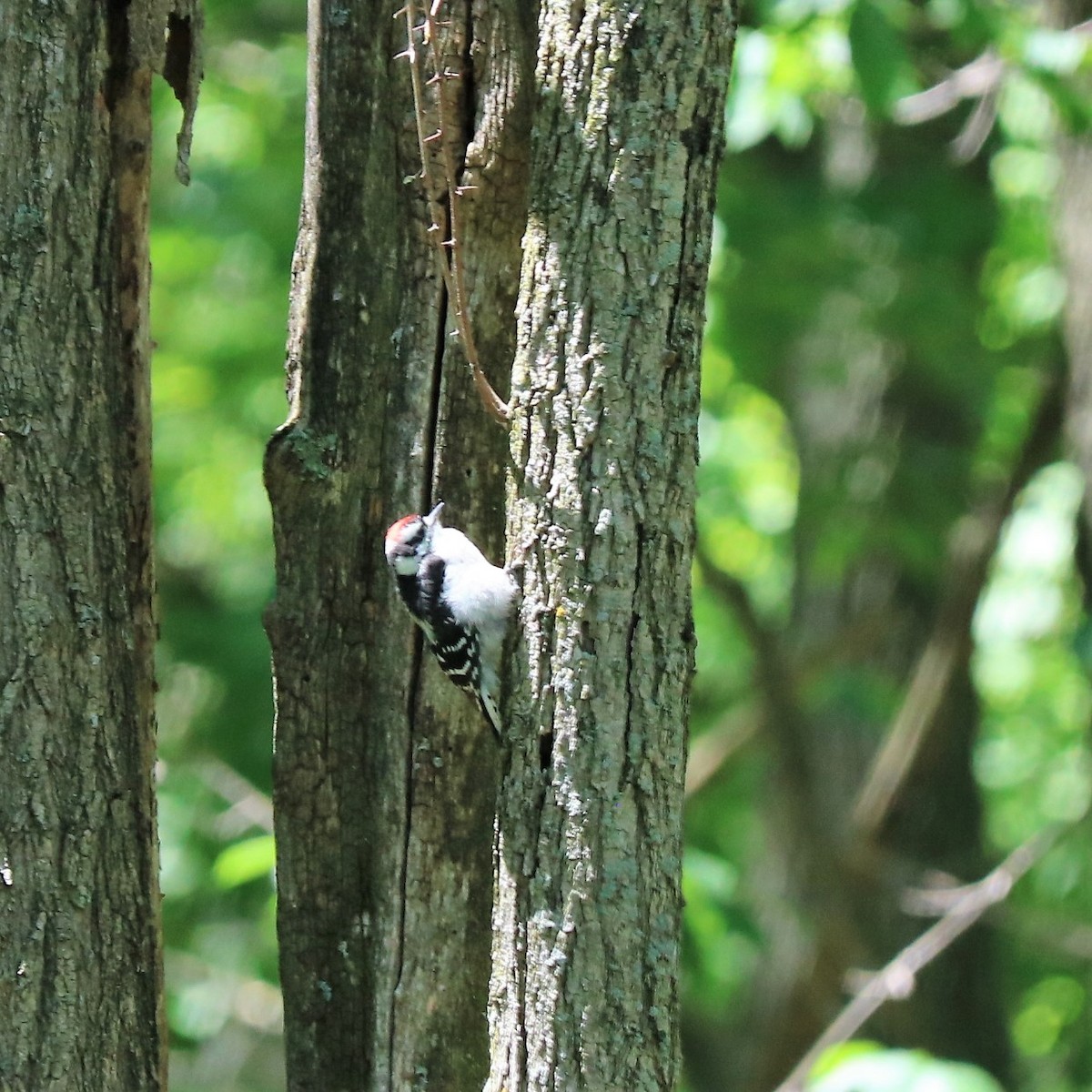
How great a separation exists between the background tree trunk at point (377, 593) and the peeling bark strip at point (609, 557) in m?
0.52

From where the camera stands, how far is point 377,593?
11.9 ft

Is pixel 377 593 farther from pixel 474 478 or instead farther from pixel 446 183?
pixel 446 183

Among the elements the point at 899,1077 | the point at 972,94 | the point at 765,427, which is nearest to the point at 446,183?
the point at 899,1077

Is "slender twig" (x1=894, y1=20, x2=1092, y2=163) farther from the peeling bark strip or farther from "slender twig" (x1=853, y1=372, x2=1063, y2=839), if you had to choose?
the peeling bark strip

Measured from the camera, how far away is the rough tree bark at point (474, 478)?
295cm

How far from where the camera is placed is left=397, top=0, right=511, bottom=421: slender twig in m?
3.28

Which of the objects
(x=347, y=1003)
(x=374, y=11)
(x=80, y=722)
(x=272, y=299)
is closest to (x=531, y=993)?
(x=347, y=1003)

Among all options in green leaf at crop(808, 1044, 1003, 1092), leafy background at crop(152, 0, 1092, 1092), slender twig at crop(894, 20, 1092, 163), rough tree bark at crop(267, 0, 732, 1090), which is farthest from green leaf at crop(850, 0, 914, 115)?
green leaf at crop(808, 1044, 1003, 1092)

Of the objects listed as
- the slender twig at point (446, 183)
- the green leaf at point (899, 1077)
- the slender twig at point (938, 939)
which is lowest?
the green leaf at point (899, 1077)

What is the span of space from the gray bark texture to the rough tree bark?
42 centimetres

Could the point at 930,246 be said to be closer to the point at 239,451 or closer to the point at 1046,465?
the point at 1046,465

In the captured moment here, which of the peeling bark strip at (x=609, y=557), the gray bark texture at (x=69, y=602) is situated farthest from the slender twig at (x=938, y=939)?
the gray bark texture at (x=69, y=602)

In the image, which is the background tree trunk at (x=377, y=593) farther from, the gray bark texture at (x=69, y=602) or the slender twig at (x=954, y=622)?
the slender twig at (x=954, y=622)

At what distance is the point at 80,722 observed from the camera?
3246 mm
